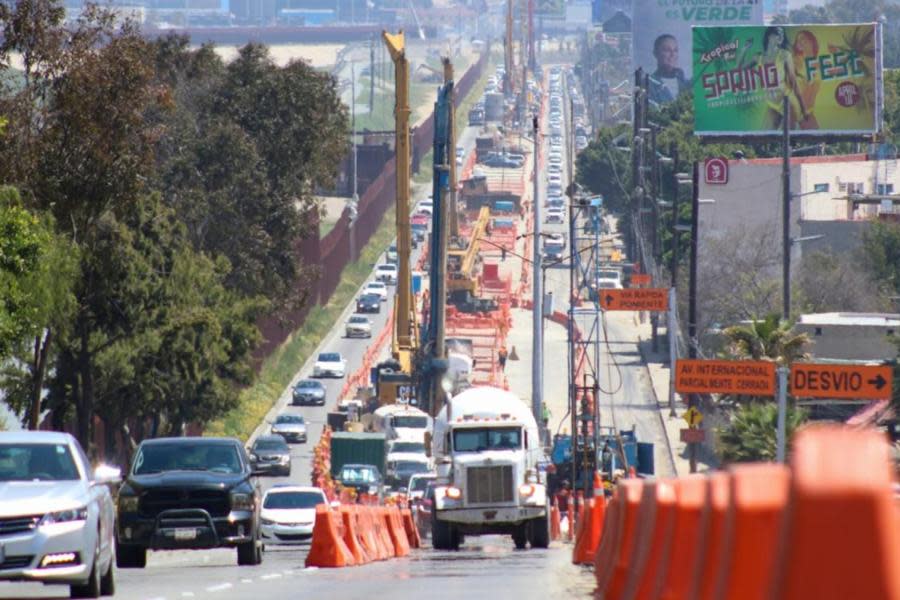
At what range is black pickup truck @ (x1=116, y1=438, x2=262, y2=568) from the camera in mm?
21859

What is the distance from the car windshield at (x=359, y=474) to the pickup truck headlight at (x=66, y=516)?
40199 mm

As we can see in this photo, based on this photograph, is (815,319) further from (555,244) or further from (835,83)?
(555,244)

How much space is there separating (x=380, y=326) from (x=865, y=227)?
27.5 meters

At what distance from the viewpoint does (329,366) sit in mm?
92250

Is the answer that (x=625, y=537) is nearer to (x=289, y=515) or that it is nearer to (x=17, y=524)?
(x=17, y=524)

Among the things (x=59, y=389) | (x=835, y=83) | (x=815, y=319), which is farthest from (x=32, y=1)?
(x=835, y=83)

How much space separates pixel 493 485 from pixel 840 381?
945 centimetres

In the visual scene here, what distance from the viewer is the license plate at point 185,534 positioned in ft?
71.5

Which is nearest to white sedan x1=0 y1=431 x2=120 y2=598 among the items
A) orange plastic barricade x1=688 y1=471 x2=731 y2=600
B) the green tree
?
orange plastic barricade x1=688 y1=471 x2=731 y2=600

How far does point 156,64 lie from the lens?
63875 millimetres

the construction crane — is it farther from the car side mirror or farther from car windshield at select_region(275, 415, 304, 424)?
the car side mirror

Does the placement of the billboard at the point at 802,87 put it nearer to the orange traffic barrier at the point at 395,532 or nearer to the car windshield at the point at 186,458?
the orange traffic barrier at the point at 395,532

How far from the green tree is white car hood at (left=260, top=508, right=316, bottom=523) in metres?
11.8

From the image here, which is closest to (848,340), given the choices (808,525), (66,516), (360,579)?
(360,579)
